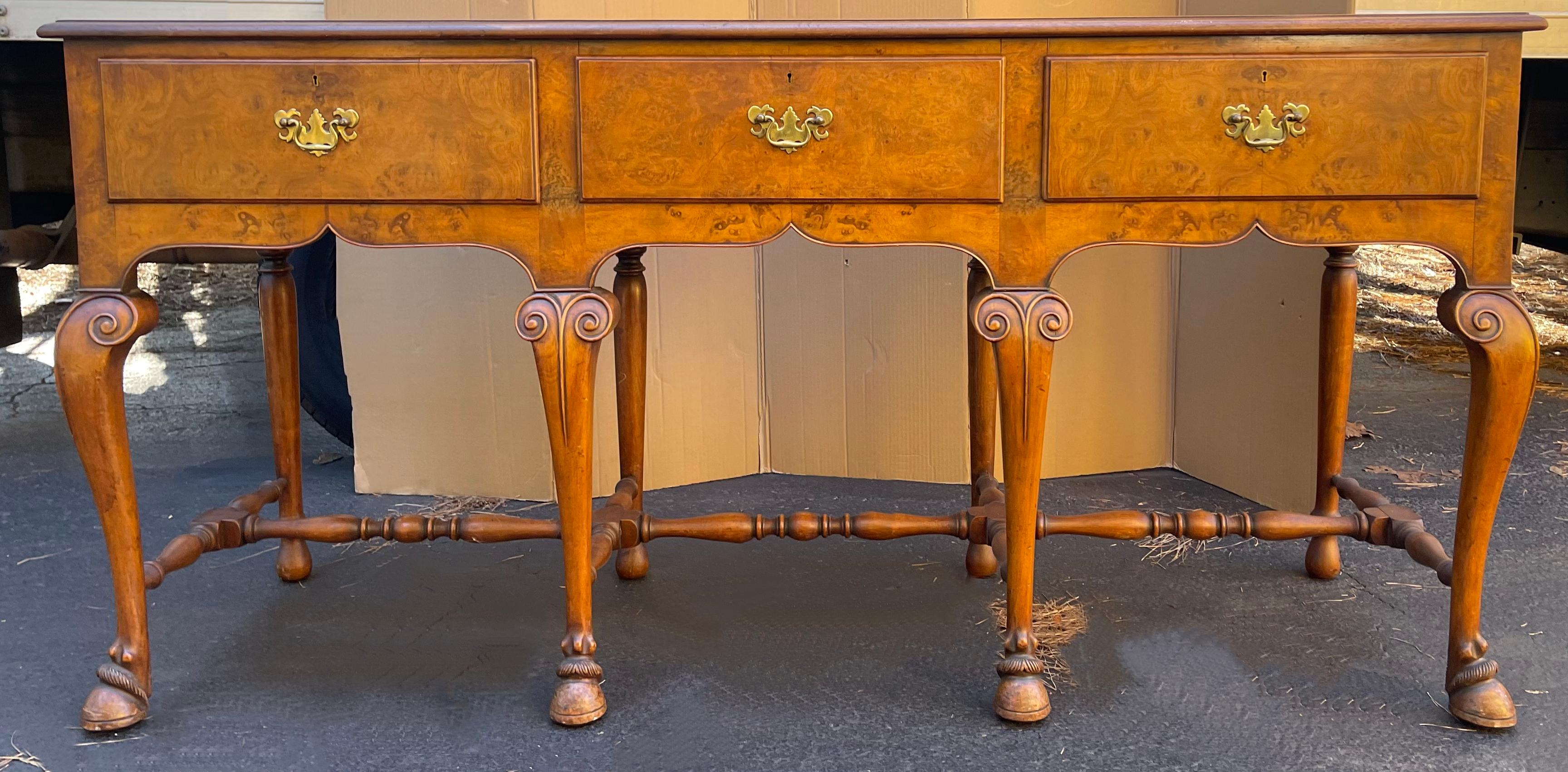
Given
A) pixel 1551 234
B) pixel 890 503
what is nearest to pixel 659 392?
pixel 890 503

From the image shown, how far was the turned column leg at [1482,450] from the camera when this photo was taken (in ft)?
5.64

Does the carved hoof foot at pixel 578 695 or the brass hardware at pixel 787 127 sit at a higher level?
the brass hardware at pixel 787 127

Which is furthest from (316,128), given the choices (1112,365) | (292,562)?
(1112,365)

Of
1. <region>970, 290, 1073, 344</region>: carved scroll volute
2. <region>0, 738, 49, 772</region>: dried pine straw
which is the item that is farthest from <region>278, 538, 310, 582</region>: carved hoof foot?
<region>970, 290, 1073, 344</region>: carved scroll volute

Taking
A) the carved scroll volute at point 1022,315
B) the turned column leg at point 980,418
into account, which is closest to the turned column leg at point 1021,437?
the carved scroll volute at point 1022,315

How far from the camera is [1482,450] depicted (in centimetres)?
178

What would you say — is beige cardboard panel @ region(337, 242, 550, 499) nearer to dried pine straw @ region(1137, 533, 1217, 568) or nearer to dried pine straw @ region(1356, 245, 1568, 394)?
dried pine straw @ region(1137, 533, 1217, 568)

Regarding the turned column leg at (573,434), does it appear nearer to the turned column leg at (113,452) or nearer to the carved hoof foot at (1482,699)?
the turned column leg at (113,452)

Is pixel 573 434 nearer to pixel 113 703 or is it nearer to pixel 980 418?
pixel 113 703

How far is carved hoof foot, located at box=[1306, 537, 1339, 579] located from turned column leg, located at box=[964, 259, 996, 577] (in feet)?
2.07

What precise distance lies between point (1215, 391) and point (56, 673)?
2619 millimetres

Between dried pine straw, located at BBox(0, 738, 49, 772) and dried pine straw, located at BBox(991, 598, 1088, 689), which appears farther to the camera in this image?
dried pine straw, located at BBox(991, 598, 1088, 689)

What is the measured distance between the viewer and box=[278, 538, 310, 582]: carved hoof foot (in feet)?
8.05

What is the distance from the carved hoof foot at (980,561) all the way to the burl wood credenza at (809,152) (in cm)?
66
